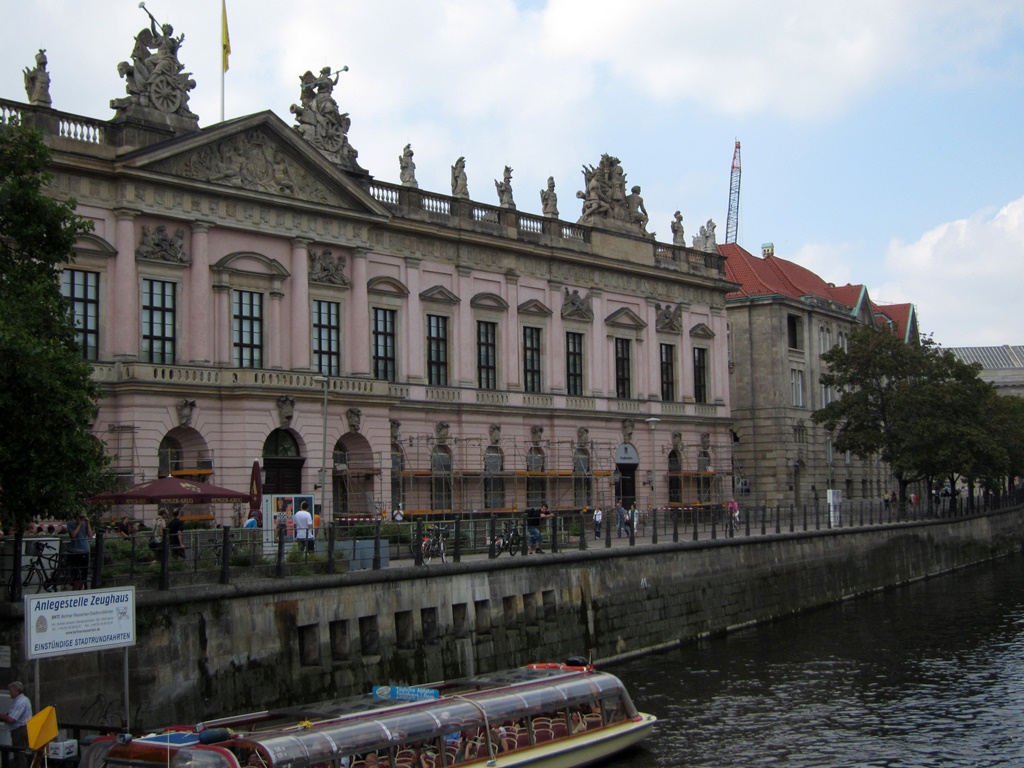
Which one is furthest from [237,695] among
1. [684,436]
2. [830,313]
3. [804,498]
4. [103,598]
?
[830,313]

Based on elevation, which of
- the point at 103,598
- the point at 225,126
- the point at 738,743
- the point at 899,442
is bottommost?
the point at 738,743

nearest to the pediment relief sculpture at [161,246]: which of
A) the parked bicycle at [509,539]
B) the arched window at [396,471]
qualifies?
the arched window at [396,471]

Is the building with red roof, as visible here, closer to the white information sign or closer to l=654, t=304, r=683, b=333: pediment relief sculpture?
l=654, t=304, r=683, b=333: pediment relief sculpture

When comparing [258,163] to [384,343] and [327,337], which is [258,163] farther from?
[384,343]

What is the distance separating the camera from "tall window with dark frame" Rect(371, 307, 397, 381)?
54.0 m

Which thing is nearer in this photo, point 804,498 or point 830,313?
point 804,498

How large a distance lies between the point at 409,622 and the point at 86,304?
17950mm

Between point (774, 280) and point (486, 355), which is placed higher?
point (774, 280)

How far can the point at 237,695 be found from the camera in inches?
1102

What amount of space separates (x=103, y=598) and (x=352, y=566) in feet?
33.2

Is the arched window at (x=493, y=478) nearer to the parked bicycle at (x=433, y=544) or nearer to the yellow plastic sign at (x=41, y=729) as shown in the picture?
the parked bicycle at (x=433, y=544)

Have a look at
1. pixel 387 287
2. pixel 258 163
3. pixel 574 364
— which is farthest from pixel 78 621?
pixel 574 364

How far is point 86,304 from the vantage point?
43.7 m

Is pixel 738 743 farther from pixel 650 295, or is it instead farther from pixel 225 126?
pixel 650 295
